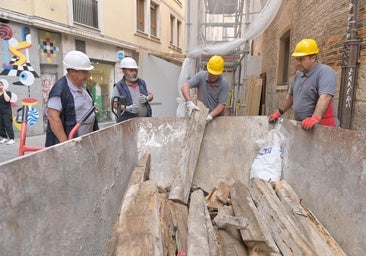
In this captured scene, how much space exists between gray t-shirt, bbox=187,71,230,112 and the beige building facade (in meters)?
4.24

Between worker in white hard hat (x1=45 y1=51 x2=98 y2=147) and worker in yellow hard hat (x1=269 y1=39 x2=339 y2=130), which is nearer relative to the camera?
worker in white hard hat (x1=45 y1=51 x2=98 y2=147)

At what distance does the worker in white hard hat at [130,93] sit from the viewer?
152 inches

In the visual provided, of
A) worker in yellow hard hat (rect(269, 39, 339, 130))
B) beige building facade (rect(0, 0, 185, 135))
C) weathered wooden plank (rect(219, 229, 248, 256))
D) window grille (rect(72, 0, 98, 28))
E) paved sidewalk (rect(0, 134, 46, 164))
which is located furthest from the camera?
window grille (rect(72, 0, 98, 28))

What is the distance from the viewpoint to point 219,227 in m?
2.18

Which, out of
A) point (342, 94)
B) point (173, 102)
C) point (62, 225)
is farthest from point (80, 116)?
point (173, 102)

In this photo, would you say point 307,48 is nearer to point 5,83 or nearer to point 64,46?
point 5,83

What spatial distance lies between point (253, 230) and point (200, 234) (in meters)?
0.40

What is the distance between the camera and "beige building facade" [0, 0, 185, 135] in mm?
7230

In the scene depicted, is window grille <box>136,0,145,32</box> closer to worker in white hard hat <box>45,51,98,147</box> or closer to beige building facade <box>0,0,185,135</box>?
beige building facade <box>0,0,185,135</box>

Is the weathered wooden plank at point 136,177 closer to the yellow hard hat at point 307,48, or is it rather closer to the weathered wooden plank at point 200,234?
the weathered wooden plank at point 200,234

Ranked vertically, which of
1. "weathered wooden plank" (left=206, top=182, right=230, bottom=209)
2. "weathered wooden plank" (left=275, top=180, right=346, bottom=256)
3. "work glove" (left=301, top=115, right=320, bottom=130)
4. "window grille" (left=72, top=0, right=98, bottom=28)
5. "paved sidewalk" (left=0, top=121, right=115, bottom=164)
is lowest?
"paved sidewalk" (left=0, top=121, right=115, bottom=164)

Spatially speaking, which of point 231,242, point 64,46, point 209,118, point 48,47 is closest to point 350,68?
point 209,118

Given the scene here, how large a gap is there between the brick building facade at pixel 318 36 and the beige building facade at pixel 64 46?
10.7 feet

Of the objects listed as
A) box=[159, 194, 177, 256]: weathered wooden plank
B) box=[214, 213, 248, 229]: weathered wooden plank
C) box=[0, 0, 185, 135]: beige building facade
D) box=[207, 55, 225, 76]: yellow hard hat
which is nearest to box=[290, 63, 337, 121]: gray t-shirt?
box=[207, 55, 225, 76]: yellow hard hat
